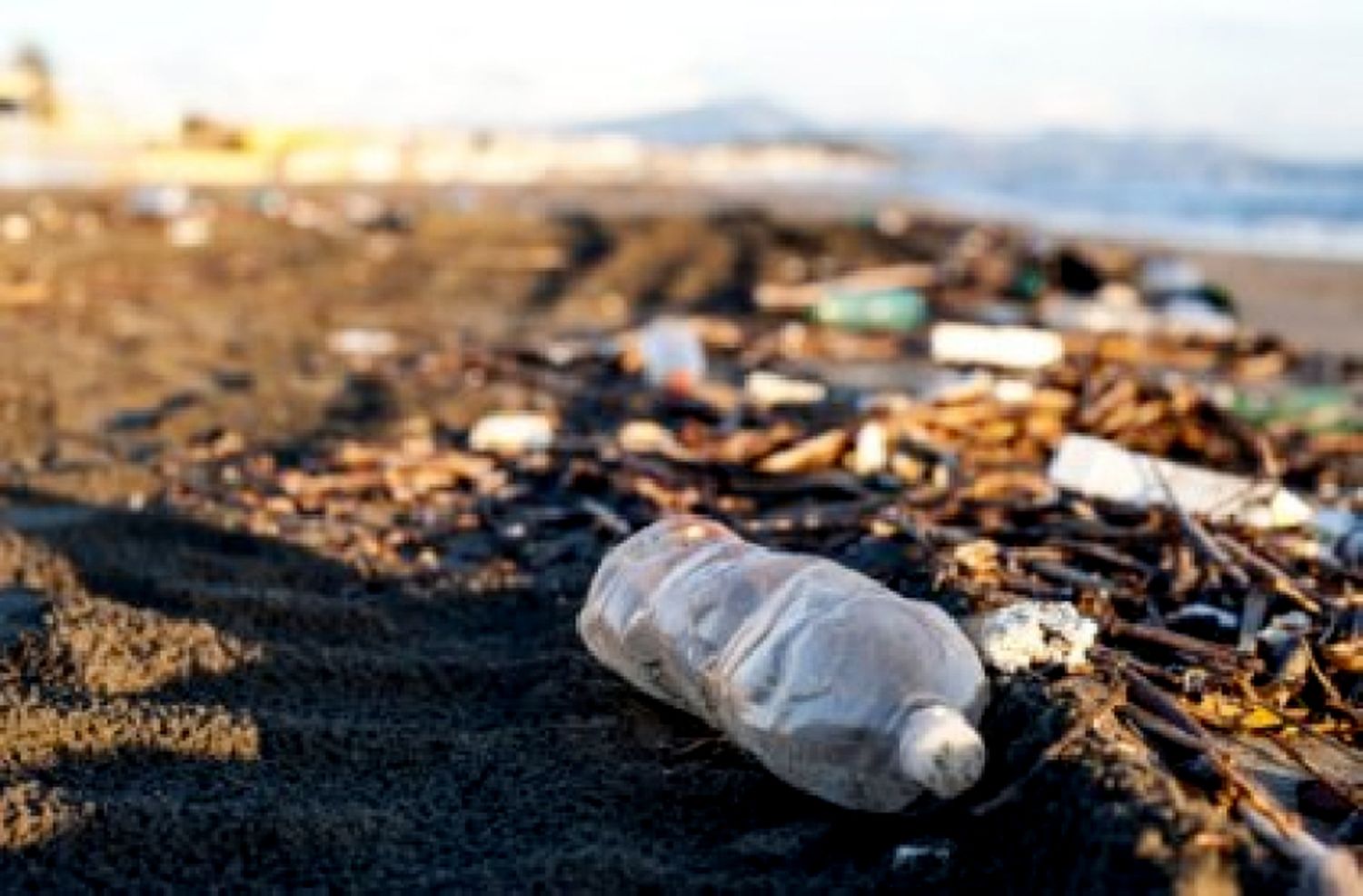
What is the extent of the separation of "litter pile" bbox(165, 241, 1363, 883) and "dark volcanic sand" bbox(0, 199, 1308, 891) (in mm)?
171

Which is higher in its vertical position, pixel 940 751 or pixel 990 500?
pixel 940 751

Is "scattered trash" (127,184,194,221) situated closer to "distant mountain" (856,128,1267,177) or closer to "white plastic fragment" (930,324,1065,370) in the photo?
"white plastic fragment" (930,324,1065,370)

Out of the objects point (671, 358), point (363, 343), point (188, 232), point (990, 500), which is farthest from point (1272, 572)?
point (188, 232)

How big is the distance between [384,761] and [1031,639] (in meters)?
1.47

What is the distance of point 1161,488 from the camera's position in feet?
→ 18.3

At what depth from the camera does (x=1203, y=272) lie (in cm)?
1938

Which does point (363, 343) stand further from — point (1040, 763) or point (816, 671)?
point (1040, 763)

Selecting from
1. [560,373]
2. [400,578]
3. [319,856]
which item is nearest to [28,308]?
[560,373]

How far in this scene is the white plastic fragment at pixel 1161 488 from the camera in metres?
5.55

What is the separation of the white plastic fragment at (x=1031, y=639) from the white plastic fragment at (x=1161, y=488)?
6.91 feet

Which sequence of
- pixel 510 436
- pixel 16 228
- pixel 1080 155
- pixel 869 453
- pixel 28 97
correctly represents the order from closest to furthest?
pixel 869 453
pixel 510 436
pixel 16 228
pixel 28 97
pixel 1080 155

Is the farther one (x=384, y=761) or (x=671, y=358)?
(x=671, y=358)

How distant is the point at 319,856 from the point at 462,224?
62.0ft

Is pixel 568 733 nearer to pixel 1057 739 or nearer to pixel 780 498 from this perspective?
pixel 1057 739
